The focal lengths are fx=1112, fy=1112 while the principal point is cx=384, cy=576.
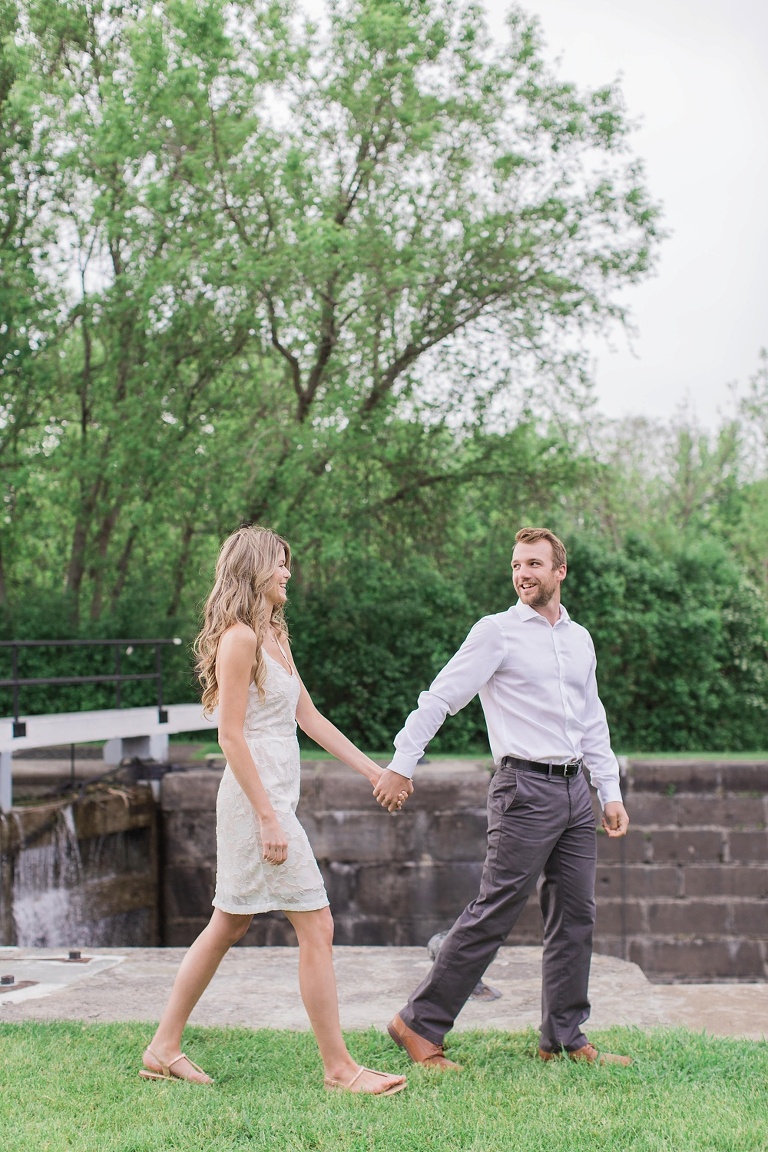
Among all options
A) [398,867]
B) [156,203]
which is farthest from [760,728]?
[156,203]

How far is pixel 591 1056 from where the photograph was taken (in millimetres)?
4012

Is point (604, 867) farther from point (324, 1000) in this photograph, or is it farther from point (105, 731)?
point (324, 1000)

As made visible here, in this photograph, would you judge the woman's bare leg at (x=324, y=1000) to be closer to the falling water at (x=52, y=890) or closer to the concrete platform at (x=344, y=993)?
the concrete platform at (x=344, y=993)

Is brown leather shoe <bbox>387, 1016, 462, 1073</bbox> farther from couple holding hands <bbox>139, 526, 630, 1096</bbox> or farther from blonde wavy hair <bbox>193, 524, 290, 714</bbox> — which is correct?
blonde wavy hair <bbox>193, 524, 290, 714</bbox>

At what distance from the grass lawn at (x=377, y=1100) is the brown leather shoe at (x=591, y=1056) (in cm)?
6

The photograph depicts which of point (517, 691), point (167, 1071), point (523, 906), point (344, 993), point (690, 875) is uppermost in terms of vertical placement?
point (517, 691)

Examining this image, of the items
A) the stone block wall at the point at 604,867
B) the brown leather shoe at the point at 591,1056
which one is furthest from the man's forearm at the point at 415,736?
the stone block wall at the point at 604,867

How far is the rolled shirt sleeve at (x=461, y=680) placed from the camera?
13.3ft

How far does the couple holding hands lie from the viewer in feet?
12.1

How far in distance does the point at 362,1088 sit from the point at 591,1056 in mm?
899

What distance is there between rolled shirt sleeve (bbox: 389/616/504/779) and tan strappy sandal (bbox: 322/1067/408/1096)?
3.28ft

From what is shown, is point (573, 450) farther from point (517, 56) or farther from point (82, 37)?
point (82, 37)

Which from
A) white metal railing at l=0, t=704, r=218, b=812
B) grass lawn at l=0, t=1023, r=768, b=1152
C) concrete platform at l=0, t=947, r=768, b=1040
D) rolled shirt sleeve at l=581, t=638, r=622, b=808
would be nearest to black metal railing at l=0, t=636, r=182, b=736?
white metal railing at l=0, t=704, r=218, b=812

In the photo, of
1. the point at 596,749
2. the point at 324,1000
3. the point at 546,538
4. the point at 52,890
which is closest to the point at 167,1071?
the point at 324,1000
